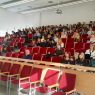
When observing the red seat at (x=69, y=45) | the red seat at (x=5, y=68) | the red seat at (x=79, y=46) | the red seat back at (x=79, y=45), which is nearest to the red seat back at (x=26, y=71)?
the red seat at (x=5, y=68)

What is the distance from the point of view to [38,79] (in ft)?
15.3

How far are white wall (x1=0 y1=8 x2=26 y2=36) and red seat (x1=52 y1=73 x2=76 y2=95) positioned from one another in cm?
1060

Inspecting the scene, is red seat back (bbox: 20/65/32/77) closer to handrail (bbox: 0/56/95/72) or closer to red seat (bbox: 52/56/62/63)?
handrail (bbox: 0/56/95/72)

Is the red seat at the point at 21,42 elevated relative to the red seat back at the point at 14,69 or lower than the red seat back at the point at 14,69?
elevated

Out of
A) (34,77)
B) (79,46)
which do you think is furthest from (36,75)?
(79,46)

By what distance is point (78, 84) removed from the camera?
4156mm

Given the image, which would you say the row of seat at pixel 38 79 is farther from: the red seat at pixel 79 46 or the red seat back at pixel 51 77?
the red seat at pixel 79 46

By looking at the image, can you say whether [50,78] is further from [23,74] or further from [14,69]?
[14,69]

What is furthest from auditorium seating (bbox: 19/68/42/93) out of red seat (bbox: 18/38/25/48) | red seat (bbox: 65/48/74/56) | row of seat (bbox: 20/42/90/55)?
red seat (bbox: 18/38/25/48)

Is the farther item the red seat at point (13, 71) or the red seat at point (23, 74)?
the red seat at point (13, 71)

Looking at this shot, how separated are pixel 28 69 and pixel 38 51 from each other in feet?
8.74

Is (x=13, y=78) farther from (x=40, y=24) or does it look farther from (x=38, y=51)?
(x=40, y=24)

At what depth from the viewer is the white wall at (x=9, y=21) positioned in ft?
46.3

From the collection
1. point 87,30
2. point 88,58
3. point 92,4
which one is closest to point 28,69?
point 88,58
